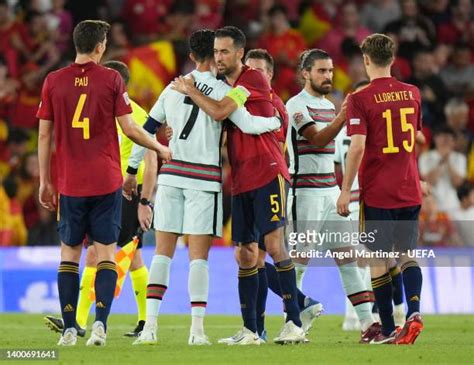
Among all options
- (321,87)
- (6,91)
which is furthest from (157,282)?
(6,91)

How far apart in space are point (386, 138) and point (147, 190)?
2.09 meters

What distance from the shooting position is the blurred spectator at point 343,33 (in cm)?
2014

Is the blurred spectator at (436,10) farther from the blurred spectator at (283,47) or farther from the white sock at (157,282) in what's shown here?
the white sock at (157,282)

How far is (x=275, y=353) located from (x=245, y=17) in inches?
462

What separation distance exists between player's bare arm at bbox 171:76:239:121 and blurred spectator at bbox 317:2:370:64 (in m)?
9.80

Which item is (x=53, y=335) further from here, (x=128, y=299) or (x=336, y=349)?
(x=128, y=299)

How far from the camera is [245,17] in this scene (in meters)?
20.6

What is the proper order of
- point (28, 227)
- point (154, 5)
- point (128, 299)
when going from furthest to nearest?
point (154, 5) → point (28, 227) → point (128, 299)

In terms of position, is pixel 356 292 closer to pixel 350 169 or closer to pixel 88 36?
pixel 350 169

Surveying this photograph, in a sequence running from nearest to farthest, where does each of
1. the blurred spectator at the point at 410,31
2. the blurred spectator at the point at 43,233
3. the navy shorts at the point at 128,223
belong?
the navy shorts at the point at 128,223, the blurred spectator at the point at 43,233, the blurred spectator at the point at 410,31

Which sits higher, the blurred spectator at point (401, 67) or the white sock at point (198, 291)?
the blurred spectator at point (401, 67)

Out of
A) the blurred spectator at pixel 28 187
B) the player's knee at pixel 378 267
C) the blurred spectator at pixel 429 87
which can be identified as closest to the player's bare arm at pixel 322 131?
the player's knee at pixel 378 267

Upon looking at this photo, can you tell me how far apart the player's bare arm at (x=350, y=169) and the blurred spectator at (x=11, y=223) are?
756cm

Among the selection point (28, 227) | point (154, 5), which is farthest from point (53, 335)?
point (154, 5)
